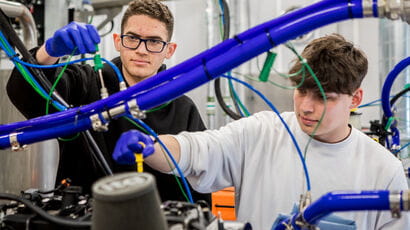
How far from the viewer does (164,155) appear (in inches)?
39.0

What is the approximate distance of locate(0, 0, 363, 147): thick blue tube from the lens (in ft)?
2.25

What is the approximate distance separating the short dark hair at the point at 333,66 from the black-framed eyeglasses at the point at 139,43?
513 mm

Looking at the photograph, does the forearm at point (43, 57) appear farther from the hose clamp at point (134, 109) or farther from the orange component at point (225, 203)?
the orange component at point (225, 203)

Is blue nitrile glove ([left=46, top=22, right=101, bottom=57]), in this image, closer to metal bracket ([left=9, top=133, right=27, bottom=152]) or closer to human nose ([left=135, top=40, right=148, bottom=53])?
metal bracket ([left=9, top=133, right=27, bottom=152])

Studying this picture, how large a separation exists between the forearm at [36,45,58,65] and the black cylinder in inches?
26.5

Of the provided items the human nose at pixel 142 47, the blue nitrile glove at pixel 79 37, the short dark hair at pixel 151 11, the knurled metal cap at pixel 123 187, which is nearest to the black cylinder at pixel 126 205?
the knurled metal cap at pixel 123 187

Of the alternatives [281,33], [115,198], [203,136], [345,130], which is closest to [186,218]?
[115,198]

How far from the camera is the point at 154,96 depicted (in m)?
0.75

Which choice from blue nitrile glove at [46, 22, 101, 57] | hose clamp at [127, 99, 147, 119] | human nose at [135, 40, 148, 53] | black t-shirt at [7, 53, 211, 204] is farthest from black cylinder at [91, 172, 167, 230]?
human nose at [135, 40, 148, 53]

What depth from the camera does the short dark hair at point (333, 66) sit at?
42.6 inches

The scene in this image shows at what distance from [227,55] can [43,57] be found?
0.61 m

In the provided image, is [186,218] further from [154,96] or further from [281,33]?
[281,33]

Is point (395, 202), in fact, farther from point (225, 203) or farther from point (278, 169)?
point (225, 203)

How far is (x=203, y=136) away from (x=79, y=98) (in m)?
0.54
